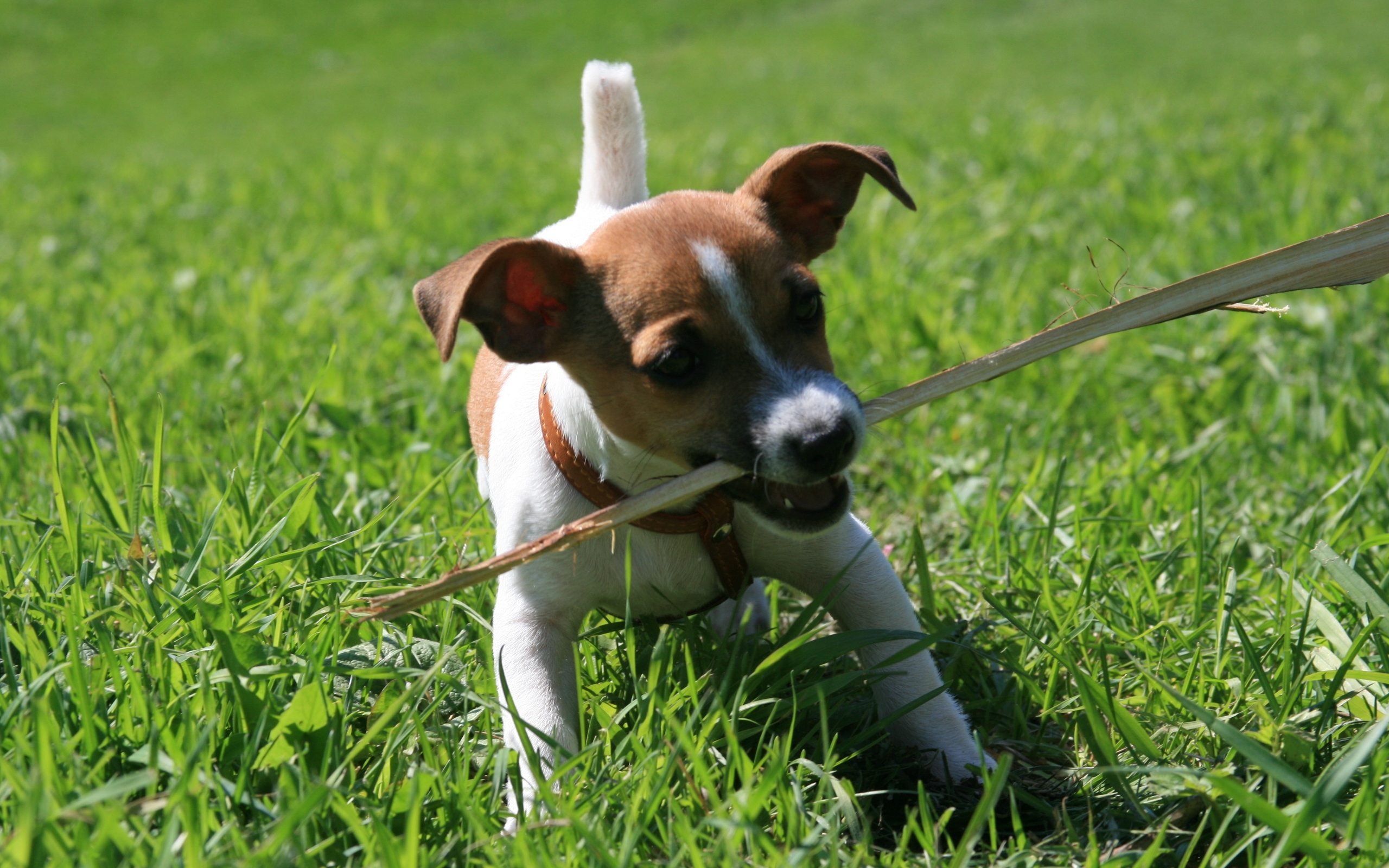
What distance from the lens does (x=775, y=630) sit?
2969 mm

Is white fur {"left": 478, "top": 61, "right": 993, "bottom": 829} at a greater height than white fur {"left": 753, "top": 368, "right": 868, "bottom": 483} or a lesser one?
lesser

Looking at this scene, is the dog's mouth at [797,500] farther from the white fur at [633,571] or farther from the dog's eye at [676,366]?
the dog's eye at [676,366]

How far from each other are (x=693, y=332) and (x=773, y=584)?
944mm

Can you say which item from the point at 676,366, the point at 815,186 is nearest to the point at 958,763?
the point at 676,366

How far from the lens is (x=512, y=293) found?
2.57 m

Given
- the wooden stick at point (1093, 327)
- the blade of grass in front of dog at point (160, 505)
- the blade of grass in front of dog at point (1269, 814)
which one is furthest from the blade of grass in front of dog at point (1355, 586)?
the blade of grass in front of dog at point (160, 505)

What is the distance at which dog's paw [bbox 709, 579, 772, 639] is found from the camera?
306 centimetres

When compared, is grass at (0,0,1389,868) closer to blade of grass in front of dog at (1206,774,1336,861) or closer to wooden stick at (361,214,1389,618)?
blade of grass in front of dog at (1206,774,1336,861)

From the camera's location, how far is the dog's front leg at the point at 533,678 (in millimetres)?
2279

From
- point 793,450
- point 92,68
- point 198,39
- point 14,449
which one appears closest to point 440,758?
point 793,450

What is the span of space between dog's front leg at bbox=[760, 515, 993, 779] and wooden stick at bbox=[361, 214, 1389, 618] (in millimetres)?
353

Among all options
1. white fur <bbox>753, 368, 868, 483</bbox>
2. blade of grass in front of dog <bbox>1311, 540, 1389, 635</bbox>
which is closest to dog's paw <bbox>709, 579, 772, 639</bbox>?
white fur <bbox>753, 368, 868, 483</bbox>

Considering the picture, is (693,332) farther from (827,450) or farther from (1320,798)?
(1320,798)

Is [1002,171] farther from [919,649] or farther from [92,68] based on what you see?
[92,68]
